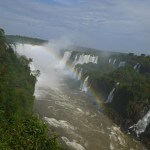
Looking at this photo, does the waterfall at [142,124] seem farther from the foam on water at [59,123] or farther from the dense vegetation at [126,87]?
the foam on water at [59,123]

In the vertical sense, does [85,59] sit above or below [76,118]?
above

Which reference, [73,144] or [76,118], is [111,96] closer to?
[76,118]

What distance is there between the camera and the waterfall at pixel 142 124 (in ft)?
145

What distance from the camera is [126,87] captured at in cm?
5156

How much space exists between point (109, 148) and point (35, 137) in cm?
1604

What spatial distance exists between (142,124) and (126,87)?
8.03 meters

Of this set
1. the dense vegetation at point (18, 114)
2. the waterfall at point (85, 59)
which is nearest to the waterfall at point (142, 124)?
the dense vegetation at point (18, 114)

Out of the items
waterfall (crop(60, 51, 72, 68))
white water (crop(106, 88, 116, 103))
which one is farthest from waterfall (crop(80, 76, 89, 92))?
waterfall (crop(60, 51, 72, 68))

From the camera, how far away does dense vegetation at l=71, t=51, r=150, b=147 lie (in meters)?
46.5

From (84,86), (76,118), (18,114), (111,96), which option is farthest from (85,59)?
(18,114)

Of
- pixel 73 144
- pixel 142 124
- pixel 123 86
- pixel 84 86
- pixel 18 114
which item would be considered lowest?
pixel 73 144

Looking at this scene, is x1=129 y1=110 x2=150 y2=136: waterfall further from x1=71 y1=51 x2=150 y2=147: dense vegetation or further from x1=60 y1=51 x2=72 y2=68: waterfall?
x1=60 y1=51 x2=72 y2=68: waterfall

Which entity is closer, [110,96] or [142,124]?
[142,124]

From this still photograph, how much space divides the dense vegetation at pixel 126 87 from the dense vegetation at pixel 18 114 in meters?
13.0
